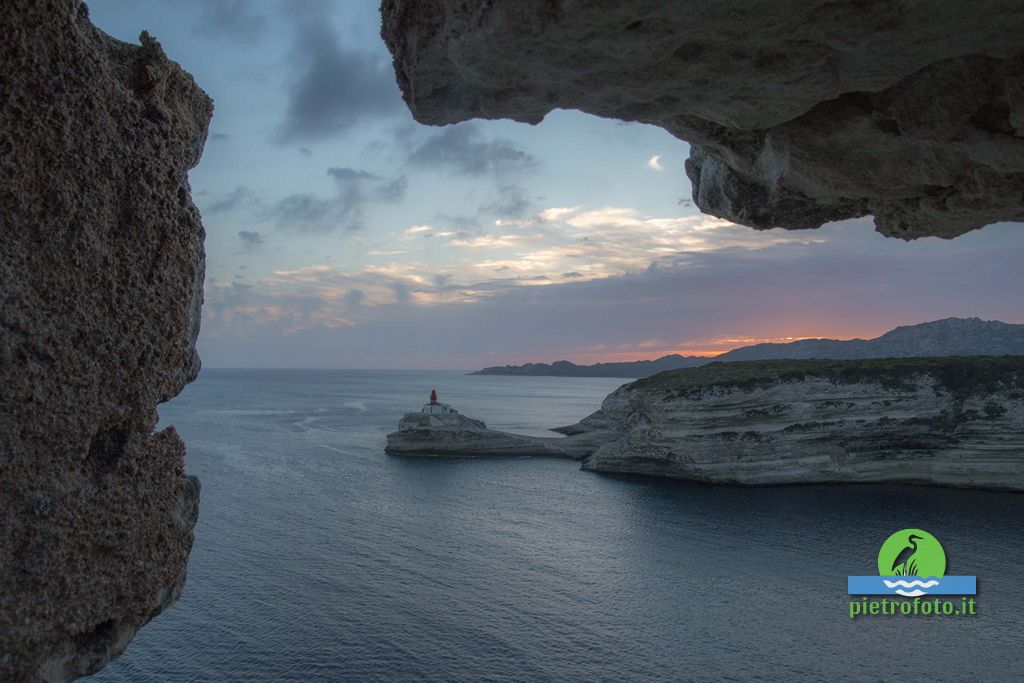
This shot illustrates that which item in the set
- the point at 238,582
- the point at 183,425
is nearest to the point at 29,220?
the point at 238,582

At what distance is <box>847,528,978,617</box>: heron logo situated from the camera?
2414cm

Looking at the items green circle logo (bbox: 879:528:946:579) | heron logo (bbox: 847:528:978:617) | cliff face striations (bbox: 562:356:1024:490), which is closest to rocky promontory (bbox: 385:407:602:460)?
cliff face striations (bbox: 562:356:1024:490)

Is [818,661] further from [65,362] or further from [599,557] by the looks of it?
[65,362]

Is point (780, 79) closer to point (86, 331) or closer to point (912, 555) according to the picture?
point (86, 331)

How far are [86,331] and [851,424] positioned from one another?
50759 millimetres

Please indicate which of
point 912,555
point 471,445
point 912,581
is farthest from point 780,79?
point 471,445

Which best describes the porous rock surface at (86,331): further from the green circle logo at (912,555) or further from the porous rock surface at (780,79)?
the green circle logo at (912,555)

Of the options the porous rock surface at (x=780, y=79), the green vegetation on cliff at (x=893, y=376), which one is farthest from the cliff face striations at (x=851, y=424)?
the porous rock surface at (x=780, y=79)

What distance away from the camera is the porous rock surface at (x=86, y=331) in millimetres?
3887

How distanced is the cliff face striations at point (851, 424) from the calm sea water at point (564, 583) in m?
2.26

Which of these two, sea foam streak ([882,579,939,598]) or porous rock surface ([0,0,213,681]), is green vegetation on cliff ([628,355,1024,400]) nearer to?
sea foam streak ([882,579,939,598])

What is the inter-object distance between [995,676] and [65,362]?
25.4 m

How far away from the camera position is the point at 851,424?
151 ft

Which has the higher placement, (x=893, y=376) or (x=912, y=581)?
(x=893, y=376)
